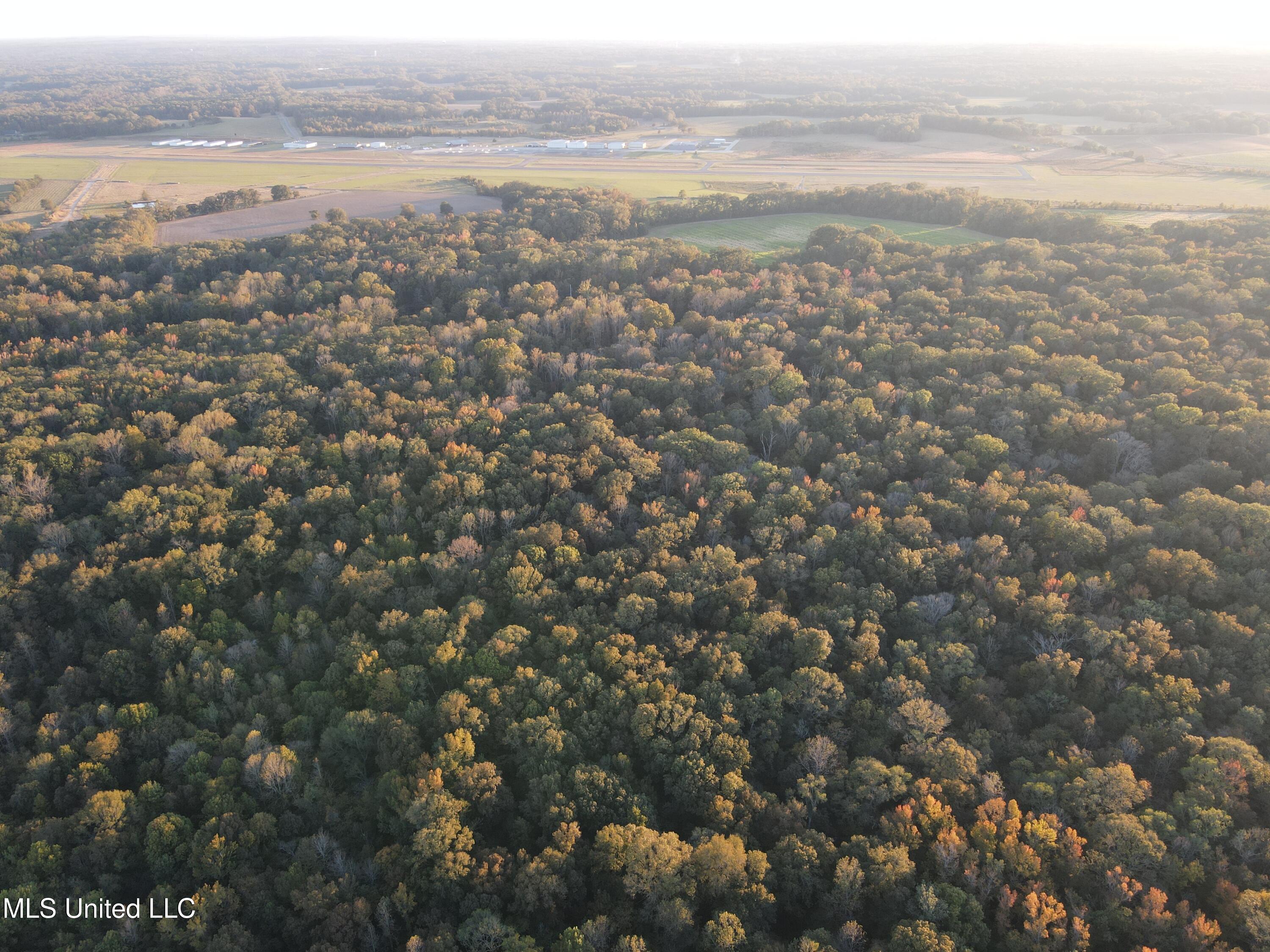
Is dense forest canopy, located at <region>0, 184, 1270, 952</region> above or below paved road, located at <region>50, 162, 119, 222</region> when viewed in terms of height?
below

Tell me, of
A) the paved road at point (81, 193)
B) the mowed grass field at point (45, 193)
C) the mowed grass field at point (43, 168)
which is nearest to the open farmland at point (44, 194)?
the mowed grass field at point (45, 193)

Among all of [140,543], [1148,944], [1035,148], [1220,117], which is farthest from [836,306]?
[1220,117]

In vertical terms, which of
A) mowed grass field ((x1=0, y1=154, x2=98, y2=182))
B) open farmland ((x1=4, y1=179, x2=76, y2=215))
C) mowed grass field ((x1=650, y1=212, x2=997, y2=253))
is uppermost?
mowed grass field ((x1=0, y1=154, x2=98, y2=182))

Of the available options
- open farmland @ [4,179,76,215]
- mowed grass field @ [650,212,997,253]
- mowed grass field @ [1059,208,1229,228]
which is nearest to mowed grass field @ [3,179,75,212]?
open farmland @ [4,179,76,215]

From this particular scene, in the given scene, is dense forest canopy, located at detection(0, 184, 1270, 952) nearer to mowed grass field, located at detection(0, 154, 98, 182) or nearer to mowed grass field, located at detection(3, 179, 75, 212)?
mowed grass field, located at detection(3, 179, 75, 212)

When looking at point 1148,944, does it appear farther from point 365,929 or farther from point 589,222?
point 589,222

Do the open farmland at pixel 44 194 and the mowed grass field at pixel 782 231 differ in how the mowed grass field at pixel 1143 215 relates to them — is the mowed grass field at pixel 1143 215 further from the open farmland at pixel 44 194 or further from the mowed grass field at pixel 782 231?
the open farmland at pixel 44 194
